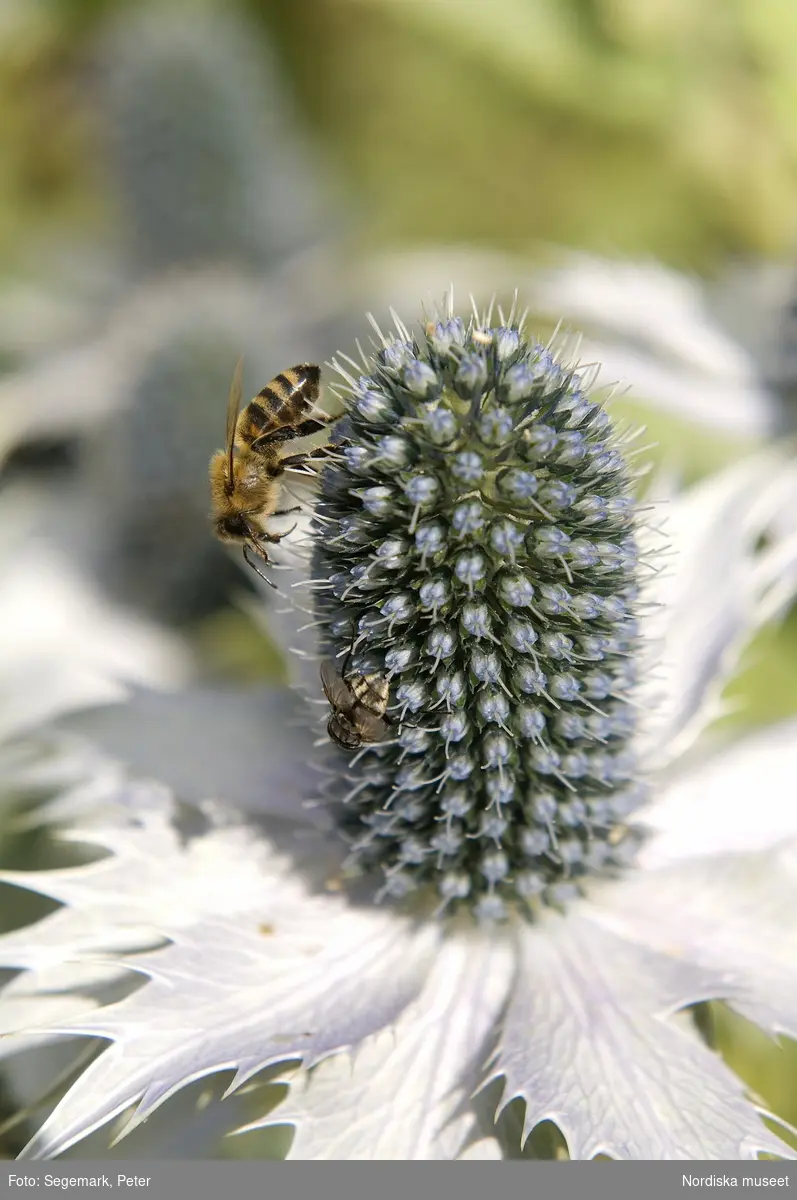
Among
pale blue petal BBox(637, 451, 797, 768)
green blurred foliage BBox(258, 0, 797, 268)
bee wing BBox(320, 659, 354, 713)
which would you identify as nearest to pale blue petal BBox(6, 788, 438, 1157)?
bee wing BBox(320, 659, 354, 713)

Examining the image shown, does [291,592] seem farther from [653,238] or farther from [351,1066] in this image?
[653,238]

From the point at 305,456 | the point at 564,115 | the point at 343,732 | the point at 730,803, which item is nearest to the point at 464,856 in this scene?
the point at 343,732

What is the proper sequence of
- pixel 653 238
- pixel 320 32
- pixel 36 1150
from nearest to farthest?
pixel 36 1150
pixel 653 238
pixel 320 32

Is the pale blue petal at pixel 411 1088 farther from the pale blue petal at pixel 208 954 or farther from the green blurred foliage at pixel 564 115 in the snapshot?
the green blurred foliage at pixel 564 115

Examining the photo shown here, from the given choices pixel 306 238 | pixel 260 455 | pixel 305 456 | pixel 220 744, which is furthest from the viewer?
pixel 306 238

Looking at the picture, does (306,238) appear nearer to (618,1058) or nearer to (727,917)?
(727,917)

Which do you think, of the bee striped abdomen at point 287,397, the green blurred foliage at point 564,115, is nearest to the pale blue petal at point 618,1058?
the bee striped abdomen at point 287,397

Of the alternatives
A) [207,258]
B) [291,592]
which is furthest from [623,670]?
[207,258]

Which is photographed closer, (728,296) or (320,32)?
(728,296)
